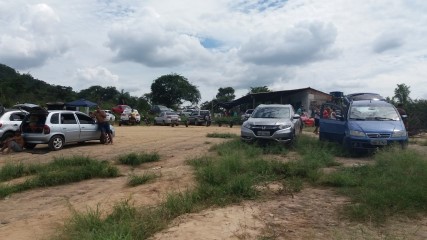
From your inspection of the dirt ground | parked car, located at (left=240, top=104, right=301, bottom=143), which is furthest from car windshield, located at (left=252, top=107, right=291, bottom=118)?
the dirt ground

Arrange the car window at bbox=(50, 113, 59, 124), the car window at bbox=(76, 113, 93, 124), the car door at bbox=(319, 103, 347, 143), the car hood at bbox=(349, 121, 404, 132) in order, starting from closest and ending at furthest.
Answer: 1. the car hood at bbox=(349, 121, 404, 132)
2. the car door at bbox=(319, 103, 347, 143)
3. the car window at bbox=(50, 113, 59, 124)
4. the car window at bbox=(76, 113, 93, 124)

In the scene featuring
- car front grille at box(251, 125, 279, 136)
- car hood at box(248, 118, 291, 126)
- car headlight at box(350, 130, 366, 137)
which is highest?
car hood at box(248, 118, 291, 126)

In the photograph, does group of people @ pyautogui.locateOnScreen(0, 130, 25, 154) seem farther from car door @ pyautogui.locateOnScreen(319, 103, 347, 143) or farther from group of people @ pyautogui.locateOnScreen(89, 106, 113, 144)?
car door @ pyautogui.locateOnScreen(319, 103, 347, 143)

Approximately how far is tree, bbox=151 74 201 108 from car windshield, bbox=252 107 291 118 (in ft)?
212

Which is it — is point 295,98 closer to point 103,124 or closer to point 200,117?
point 200,117

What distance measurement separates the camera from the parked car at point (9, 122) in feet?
50.0

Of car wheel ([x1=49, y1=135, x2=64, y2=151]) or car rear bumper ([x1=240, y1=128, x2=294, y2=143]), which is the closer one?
car rear bumper ([x1=240, y1=128, x2=294, y2=143])

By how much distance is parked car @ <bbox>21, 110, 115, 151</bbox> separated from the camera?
14.7 metres

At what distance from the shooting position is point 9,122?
15.4m

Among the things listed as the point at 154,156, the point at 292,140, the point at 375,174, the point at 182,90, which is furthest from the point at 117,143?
the point at 182,90

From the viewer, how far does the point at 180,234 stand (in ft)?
17.2

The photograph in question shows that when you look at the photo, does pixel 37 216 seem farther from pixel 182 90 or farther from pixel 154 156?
pixel 182 90

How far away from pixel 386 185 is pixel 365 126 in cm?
546

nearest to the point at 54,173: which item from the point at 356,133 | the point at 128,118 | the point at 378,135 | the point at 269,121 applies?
the point at 269,121
